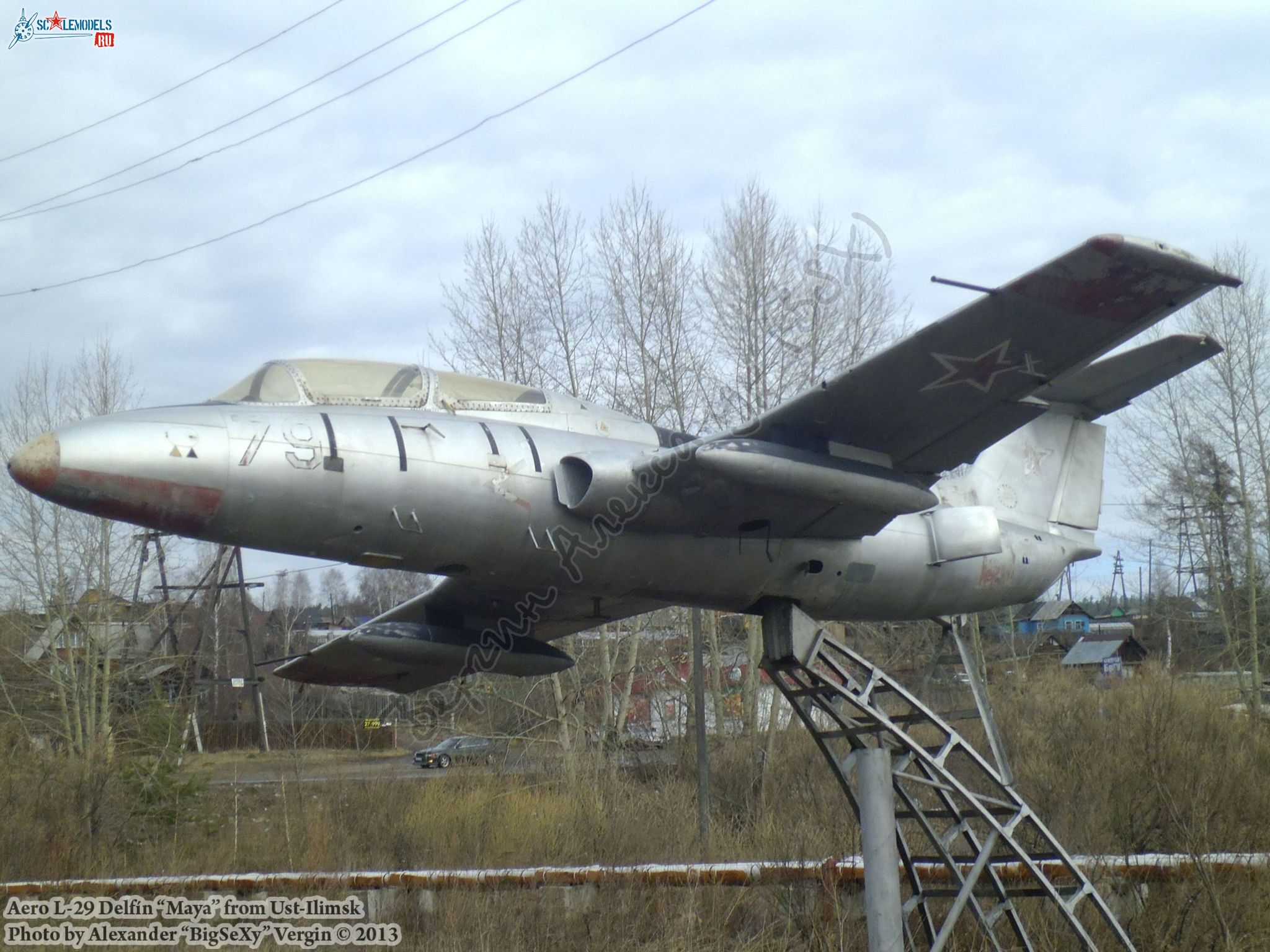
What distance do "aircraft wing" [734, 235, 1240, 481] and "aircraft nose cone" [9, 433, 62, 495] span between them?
148 inches

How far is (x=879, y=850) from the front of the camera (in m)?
6.51

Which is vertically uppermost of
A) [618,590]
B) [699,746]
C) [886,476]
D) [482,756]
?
[886,476]

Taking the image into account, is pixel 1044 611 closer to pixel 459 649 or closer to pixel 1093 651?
pixel 1093 651

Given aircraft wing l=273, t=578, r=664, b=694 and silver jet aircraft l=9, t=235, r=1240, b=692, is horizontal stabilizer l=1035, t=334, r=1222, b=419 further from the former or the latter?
aircraft wing l=273, t=578, r=664, b=694

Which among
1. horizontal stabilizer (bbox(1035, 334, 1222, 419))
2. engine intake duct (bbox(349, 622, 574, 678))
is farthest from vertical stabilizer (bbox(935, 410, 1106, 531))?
engine intake duct (bbox(349, 622, 574, 678))

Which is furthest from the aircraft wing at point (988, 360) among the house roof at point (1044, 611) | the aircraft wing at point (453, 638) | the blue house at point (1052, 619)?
the house roof at point (1044, 611)

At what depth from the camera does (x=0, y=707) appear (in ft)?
75.6

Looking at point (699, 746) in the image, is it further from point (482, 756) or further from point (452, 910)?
point (482, 756)

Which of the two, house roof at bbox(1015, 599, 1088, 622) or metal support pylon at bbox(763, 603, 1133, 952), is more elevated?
metal support pylon at bbox(763, 603, 1133, 952)

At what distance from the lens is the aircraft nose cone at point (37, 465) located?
470 cm

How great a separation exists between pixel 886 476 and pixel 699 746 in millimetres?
8165

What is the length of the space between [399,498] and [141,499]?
133 cm

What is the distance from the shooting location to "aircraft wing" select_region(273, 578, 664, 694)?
7.91 m

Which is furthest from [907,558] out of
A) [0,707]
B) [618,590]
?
[0,707]
